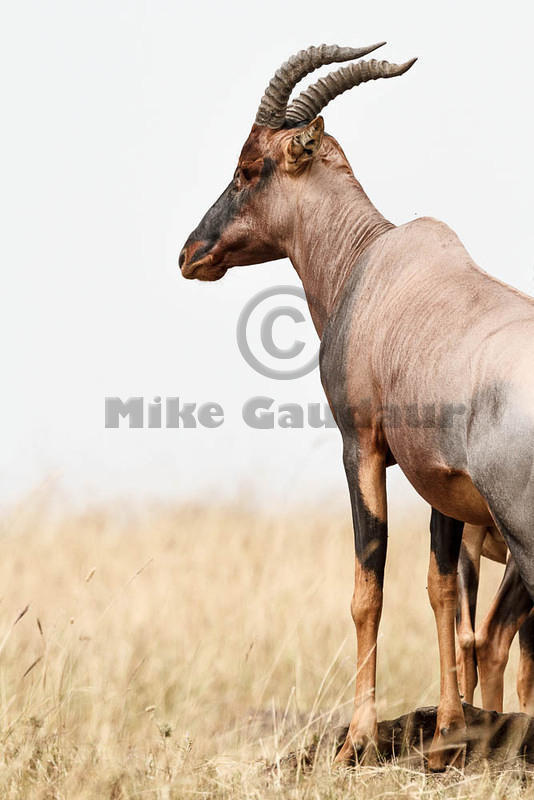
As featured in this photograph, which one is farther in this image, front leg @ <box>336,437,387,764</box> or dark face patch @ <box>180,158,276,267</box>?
dark face patch @ <box>180,158,276,267</box>

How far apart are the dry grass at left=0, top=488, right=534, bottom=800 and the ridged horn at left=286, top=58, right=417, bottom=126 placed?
3.06 metres

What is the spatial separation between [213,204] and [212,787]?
400 cm

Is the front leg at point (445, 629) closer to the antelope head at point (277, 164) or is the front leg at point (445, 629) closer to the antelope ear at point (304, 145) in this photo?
the antelope head at point (277, 164)

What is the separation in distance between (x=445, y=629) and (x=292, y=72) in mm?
3582

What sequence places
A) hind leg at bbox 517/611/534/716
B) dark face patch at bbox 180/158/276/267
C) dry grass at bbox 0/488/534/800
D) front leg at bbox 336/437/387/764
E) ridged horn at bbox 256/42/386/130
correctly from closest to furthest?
dry grass at bbox 0/488/534/800 → front leg at bbox 336/437/387/764 → ridged horn at bbox 256/42/386/130 → dark face patch at bbox 180/158/276/267 → hind leg at bbox 517/611/534/716

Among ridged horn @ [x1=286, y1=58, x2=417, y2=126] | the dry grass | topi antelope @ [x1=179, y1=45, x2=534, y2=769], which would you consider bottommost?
the dry grass

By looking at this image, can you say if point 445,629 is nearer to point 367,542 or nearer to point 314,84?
point 367,542

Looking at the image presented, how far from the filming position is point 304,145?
304 inches

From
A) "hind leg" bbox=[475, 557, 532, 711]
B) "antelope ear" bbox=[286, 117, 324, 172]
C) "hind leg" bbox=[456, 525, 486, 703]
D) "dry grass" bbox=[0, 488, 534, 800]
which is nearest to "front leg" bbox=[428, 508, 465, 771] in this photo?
"dry grass" bbox=[0, 488, 534, 800]

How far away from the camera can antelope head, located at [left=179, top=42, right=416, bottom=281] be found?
773 cm

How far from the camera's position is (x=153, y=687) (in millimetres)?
10117

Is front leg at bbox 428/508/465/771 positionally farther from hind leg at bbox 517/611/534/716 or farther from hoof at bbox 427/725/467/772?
hind leg at bbox 517/611/534/716

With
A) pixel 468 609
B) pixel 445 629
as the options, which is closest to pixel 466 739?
pixel 445 629

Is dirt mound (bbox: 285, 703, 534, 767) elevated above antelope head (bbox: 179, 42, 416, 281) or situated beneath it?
situated beneath
